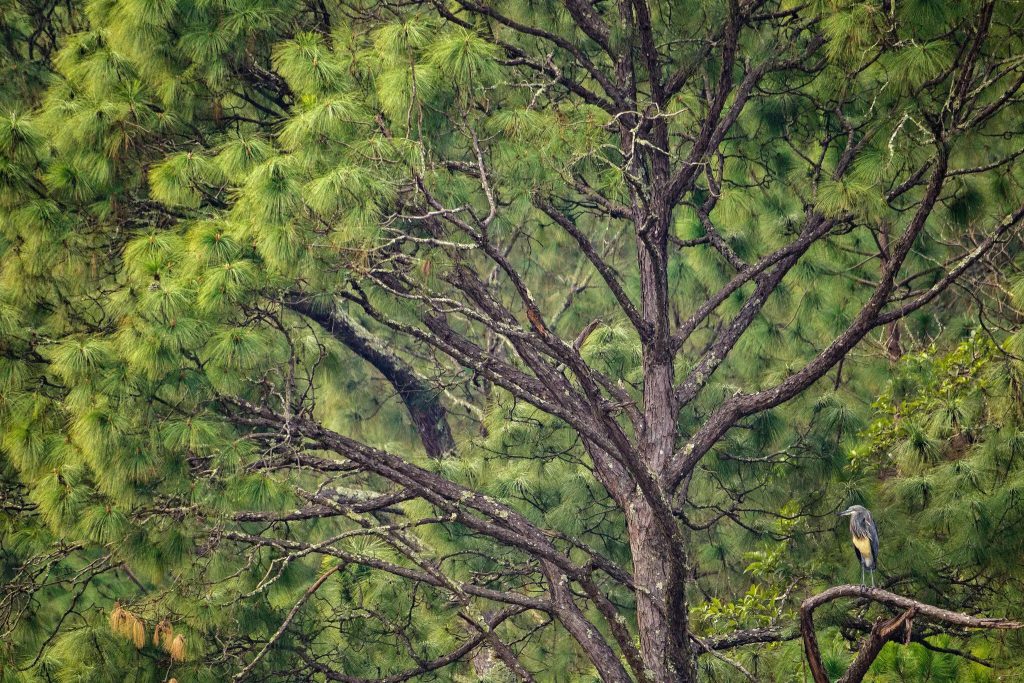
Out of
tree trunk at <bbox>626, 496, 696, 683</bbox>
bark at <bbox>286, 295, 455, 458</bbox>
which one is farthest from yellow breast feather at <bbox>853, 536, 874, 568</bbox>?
bark at <bbox>286, 295, 455, 458</bbox>

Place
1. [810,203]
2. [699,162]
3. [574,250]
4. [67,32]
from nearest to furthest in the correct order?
[699,162] → [810,203] → [67,32] → [574,250]

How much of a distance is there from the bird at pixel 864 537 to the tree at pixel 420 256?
0.55 meters

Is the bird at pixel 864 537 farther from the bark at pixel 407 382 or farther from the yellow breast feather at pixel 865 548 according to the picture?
the bark at pixel 407 382

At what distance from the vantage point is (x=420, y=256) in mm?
5180

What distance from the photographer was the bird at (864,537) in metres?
5.03

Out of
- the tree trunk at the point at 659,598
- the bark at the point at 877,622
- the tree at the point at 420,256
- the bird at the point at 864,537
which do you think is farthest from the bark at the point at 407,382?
the bark at the point at 877,622

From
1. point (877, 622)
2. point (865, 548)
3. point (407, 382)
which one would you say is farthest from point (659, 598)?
point (407, 382)

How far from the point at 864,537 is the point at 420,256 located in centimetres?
243

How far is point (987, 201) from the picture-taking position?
17.9ft

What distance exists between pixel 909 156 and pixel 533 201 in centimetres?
179

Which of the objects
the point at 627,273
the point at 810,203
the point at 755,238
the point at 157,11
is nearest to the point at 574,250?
the point at 627,273

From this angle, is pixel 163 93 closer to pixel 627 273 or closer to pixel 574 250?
pixel 574 250

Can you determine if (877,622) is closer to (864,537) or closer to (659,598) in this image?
(864,537)

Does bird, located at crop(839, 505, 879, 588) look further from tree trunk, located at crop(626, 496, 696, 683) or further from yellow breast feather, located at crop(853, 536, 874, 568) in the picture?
tree trunk, located at crop(626, 496, 696, 683)
